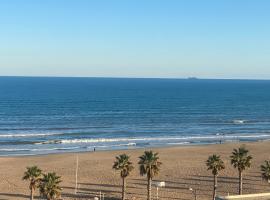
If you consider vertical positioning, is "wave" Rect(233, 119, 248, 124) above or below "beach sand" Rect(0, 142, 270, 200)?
above

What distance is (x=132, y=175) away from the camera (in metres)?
65.5

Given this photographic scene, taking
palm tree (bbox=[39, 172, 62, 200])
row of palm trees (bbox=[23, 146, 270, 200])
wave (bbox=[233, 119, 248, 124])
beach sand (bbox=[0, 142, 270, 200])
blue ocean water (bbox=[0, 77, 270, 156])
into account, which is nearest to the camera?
palm tree (bbox=[39, 172, 62, 200])

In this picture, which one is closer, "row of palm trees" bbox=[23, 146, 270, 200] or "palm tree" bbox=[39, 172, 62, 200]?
"palm tree" bbox=[39, 172, 62, 200]

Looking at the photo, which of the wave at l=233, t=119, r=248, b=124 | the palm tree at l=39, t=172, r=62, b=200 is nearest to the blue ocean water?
the wave at l=233, t=119, r=248, b=124

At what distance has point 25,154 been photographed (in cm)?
8388

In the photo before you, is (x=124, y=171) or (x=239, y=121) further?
(x=239, y=121)

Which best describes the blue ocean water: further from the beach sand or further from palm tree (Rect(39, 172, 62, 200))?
palm tree (Rect(39, 172, 62, 200))

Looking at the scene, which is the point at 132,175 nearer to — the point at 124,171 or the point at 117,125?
the point at 124,171

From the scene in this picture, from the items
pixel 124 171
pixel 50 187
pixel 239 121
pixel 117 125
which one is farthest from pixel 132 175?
pixel 239 121

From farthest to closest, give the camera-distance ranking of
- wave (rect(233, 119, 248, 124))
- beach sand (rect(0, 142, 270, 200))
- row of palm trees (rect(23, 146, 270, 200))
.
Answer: wave (rect(233, 119, 248, 124)) < beach sand (rect(0, 142, 270, 200)) < row of palm trees (rect(23, 146, 270, 200))

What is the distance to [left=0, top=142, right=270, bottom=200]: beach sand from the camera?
189ft

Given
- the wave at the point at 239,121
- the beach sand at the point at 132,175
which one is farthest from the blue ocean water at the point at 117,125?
the beach sand at the point at 132,175

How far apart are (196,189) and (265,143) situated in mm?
43129

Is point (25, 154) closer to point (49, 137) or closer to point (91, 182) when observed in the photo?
point (49, 137)
